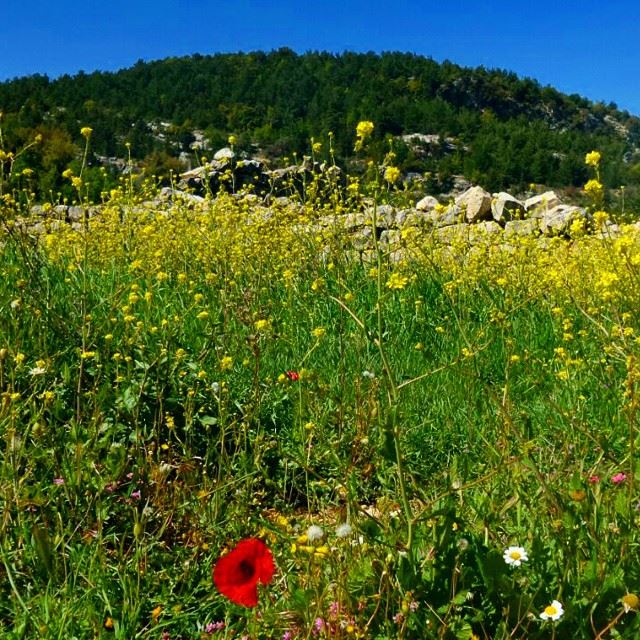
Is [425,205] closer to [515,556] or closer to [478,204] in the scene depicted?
[478,204]

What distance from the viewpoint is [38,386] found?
239 cm

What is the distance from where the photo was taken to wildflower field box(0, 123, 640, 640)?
144 centimetres

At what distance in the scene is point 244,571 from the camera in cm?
135

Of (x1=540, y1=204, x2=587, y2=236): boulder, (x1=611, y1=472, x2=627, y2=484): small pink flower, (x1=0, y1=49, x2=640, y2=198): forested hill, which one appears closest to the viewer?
(x1=611, y1=472, x2=627, y2=484): small pink flower

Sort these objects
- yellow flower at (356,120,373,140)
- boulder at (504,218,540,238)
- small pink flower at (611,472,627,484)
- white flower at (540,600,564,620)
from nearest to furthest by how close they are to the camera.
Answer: white flower at (540,600,564,620) < yellow flower at (356,120,373,140) < small pink flower at (611,472,627,484) < boulder at (504,218,540,238)

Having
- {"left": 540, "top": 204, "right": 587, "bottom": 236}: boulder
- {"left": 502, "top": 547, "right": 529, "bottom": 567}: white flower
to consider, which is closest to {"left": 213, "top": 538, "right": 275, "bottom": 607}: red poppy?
{"left": 502, "top": 547, "right": 529, "bottom": 567}: white flower

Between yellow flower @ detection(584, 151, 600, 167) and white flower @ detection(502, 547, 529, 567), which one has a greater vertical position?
yellow flower @ detection(584, 151, 600, 167)

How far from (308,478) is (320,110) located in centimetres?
10279

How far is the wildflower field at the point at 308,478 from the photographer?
1441 millimetres

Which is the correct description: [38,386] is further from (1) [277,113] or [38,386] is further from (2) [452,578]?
(1) [277,113]

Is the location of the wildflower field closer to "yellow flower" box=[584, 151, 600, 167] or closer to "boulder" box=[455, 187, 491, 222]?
"yellow flower" box=[584, 151, 600, 167]

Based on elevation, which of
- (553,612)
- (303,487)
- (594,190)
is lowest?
(303,487)

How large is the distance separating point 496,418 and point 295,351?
2.95 feet

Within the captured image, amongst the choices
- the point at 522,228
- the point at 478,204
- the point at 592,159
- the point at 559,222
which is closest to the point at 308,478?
the point at 592,159
